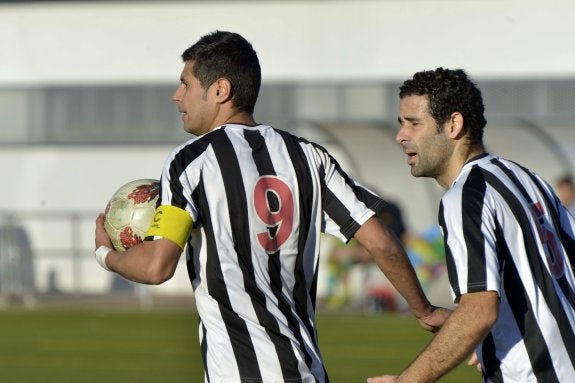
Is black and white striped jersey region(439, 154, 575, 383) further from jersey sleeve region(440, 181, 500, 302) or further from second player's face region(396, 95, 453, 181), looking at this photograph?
second player's face region(396, 95, 453, 181)

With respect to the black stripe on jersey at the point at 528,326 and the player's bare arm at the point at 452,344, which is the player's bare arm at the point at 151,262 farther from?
the black stripe on jersey at the point at 528,326

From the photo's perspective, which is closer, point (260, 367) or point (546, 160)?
point (260, 367)

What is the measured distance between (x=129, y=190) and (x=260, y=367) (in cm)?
107

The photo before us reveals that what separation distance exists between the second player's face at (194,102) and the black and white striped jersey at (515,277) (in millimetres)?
1005

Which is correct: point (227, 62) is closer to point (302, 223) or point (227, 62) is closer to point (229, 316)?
point (302, 223)

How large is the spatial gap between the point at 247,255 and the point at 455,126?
91 centimetres

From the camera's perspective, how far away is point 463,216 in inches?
178

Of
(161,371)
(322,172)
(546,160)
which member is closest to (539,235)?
(322,172)

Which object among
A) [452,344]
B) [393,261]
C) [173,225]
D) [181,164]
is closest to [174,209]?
[173,225]

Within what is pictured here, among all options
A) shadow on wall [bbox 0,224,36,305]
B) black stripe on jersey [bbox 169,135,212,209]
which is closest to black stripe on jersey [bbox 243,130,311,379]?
black stripe on jersey [bbox 169,135,212,209]

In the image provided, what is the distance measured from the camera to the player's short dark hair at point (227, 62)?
4926 mm

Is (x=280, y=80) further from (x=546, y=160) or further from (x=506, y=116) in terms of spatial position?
(x=546, y=160)

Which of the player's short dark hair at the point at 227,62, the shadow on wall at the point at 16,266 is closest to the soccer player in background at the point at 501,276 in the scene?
the player's short dark hair at the point at 227,62

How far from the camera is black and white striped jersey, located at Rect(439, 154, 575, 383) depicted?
451cm
